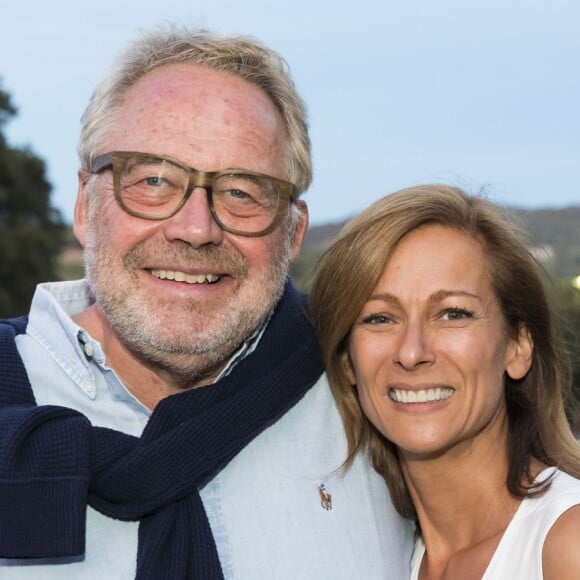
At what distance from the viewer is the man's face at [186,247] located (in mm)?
2943

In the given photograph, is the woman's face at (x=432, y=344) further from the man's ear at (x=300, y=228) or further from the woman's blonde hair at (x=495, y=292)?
the man's ear at (x=300, y=228)

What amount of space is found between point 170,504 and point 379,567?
680mm

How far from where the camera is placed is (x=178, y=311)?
295 cm

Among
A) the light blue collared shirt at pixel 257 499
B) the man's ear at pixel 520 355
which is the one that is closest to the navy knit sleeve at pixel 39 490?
the light blue collared shirt at pixel 257 499

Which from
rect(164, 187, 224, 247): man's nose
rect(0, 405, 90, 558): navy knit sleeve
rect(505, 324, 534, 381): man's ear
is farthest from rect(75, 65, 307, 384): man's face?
rect(505, 324, 534, 381): man's ear

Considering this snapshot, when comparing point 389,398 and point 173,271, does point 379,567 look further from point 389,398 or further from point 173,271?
point 173,271

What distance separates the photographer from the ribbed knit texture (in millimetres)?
2531

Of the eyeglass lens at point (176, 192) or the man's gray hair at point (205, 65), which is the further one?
the man's gray hair at point (205, 65)

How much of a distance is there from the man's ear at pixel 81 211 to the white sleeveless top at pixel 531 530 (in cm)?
158

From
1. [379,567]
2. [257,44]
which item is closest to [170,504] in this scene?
[379,567]

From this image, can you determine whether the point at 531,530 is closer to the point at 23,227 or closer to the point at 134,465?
the point at 134,465

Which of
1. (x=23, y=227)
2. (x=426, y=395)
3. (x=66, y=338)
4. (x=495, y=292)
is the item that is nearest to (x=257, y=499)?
(x=426, y=395)

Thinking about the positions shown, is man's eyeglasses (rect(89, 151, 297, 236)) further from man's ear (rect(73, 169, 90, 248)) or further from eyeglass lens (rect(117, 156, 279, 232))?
man's ear (rect(73, 169, 90, 248))

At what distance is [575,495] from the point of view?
9.02 ft
